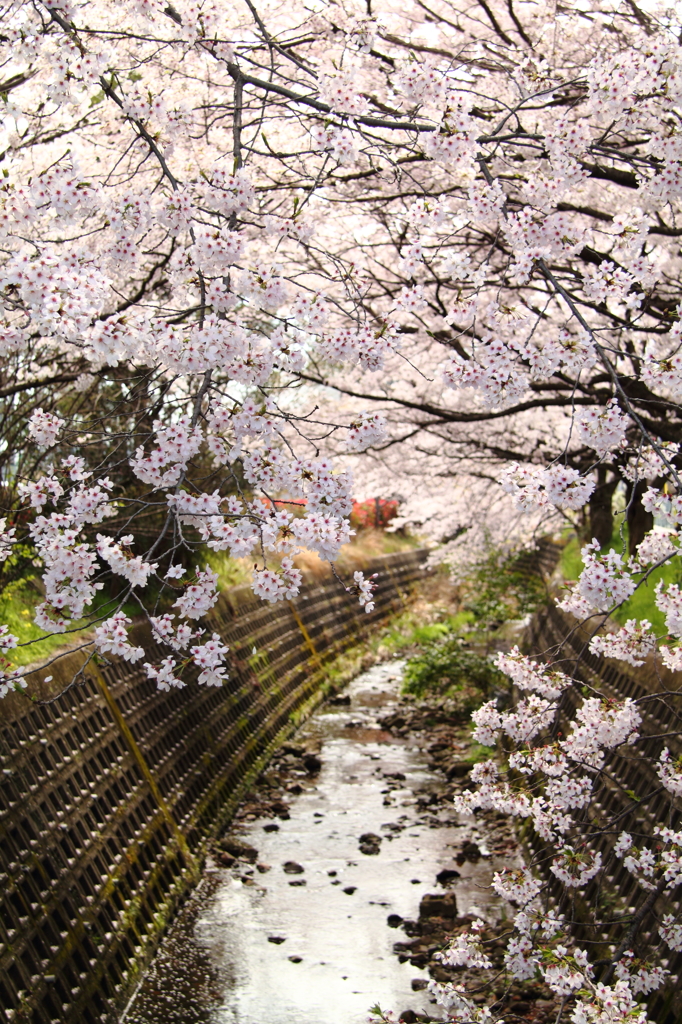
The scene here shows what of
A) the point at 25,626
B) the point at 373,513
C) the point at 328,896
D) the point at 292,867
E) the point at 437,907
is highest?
the point at 25,626

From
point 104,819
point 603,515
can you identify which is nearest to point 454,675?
point 603,515

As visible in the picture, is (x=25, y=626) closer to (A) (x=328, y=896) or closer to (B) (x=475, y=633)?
(A) (x=328, y=896)

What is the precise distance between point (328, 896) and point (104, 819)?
6.88 feet

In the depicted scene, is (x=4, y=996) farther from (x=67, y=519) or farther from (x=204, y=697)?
(x=204, y=697)

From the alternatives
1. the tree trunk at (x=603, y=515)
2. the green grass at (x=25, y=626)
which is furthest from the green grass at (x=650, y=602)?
the tree trunk at (x=603, y=515)

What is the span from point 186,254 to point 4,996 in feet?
10.8

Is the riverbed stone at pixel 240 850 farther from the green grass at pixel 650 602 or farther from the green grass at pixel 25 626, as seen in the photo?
the green grass at pixel 650 602

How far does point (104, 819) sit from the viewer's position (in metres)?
5.93

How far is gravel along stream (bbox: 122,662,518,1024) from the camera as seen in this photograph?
5.59 metres

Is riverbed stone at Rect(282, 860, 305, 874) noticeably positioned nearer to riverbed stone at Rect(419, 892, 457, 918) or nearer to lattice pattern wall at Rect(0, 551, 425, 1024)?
lattice pattern wall at Rect(0, 551, 425, 1024)

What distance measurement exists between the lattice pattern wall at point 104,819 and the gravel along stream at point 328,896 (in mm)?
302

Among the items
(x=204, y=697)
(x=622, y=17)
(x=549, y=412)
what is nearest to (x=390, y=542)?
(x=549, y=412)

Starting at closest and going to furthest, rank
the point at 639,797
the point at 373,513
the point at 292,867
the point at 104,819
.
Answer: the point at 639,797 < the point at 104,819 < the point at 292,867 < the point at 373,513

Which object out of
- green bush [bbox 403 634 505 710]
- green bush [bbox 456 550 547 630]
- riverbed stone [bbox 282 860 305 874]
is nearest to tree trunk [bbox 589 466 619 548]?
green bush [bbox 403 634 505 710]
